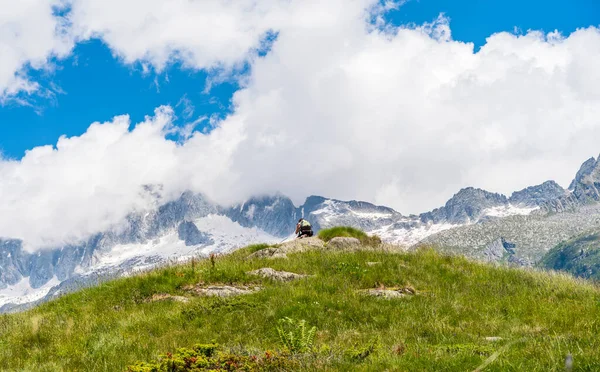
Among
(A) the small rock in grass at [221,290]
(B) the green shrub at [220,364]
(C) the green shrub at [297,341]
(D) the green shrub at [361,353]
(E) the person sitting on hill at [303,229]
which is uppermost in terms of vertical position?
(E) the person sitting on hill at [303,229]

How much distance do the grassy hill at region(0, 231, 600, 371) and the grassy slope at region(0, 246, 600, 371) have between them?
4 cm

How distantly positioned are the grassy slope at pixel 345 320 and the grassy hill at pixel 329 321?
0.14ft

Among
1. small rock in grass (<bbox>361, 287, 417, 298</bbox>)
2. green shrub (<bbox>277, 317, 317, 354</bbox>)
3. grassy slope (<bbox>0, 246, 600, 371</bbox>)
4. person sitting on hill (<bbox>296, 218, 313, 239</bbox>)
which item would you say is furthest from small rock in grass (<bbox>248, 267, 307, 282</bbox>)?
person sitting on hill (<bbox>296, 218, 313, 239</bbox>)

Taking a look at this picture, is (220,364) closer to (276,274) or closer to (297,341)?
(297,341)

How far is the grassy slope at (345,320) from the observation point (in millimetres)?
8492

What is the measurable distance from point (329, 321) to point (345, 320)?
0.46 metres

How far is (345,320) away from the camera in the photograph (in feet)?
42.7

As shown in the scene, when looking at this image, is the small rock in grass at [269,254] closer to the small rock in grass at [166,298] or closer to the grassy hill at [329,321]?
the grassy hill at [329,321]

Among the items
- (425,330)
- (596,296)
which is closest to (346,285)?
(425,330)

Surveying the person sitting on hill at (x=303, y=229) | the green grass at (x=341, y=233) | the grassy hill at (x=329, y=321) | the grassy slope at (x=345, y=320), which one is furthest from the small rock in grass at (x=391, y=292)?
the person sitting on hill at (x=303, y=229)

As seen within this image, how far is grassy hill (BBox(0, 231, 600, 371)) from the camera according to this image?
812 centimetres

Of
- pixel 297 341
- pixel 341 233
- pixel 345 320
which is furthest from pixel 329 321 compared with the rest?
pixel 341 233

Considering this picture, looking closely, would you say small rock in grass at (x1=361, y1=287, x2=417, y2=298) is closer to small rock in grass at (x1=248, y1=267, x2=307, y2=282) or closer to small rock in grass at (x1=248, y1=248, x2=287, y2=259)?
small rock in grass at (x1=248, y1=267, x2=307, y2=282)

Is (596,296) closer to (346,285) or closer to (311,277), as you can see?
(346,285)
